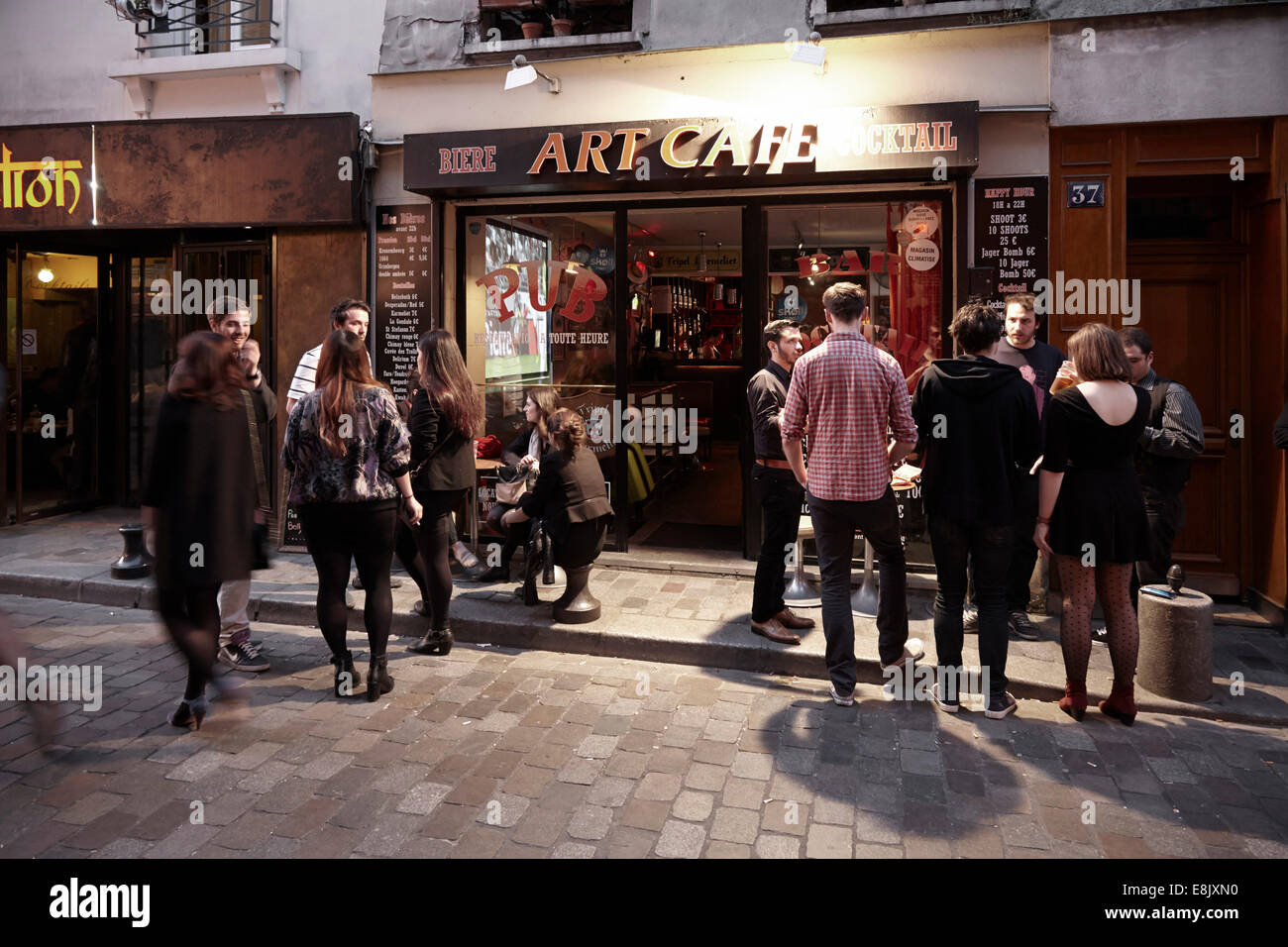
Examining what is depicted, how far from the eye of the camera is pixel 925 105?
275 inches

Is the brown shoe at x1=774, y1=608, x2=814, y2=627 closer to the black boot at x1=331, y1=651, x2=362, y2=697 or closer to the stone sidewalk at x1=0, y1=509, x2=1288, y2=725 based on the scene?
the stone sidewalk at x1=0, y1=509, x2=1288, y2=725

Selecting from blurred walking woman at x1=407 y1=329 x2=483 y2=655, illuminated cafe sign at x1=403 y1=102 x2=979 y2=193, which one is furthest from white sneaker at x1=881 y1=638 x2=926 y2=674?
illuminated cafe sign at x1=403 y1=102 x2=979 y2=193

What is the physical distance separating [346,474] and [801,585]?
3.48 meters

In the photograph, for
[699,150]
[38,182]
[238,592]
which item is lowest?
[238,592]

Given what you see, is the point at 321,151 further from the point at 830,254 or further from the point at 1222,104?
the point at 1222,104

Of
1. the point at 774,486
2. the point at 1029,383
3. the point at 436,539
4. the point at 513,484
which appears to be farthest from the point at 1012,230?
the point at 436,539

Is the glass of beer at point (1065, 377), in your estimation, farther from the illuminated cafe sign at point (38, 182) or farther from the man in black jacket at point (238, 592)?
the illuminated cafe sign at point (38, 182)

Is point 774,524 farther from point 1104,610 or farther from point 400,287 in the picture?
point 400,287

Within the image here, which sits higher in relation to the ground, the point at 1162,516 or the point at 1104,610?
the point at 1162,516

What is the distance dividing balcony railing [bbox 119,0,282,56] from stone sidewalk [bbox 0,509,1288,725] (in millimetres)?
4764

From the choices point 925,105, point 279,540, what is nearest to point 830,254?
point 925,105

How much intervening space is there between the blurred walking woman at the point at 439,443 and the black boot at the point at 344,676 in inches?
29.3

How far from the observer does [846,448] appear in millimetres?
5039
